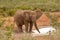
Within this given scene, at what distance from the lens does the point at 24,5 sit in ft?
79.5

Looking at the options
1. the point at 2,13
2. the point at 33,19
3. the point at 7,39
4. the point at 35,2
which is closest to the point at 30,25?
the point at 33,19

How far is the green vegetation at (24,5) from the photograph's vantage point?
22625 mm

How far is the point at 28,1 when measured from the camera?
26672 mm

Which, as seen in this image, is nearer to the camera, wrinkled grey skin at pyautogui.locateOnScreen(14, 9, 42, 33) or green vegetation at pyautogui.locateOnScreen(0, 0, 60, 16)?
wrinkled grey skin at pyautogui.locateOnScreen(14, 9, 42, 33)

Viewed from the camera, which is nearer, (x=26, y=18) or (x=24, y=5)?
(x=26, y=18)

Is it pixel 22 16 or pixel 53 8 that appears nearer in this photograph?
pixel 22 16

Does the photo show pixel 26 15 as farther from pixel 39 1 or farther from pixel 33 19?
pixel 39 1

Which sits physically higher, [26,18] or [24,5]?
[26,18]

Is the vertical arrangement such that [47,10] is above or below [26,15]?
below

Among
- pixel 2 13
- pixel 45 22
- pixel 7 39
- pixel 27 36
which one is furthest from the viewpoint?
pixel 2 13

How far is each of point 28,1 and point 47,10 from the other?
4.05 m

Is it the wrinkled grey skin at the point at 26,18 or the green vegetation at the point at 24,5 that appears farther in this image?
the green vegetation at the point at 24,5

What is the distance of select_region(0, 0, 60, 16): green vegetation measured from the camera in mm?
22625

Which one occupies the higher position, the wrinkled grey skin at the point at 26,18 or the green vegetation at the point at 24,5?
the wrinkled grey skin at the point at 26,18
